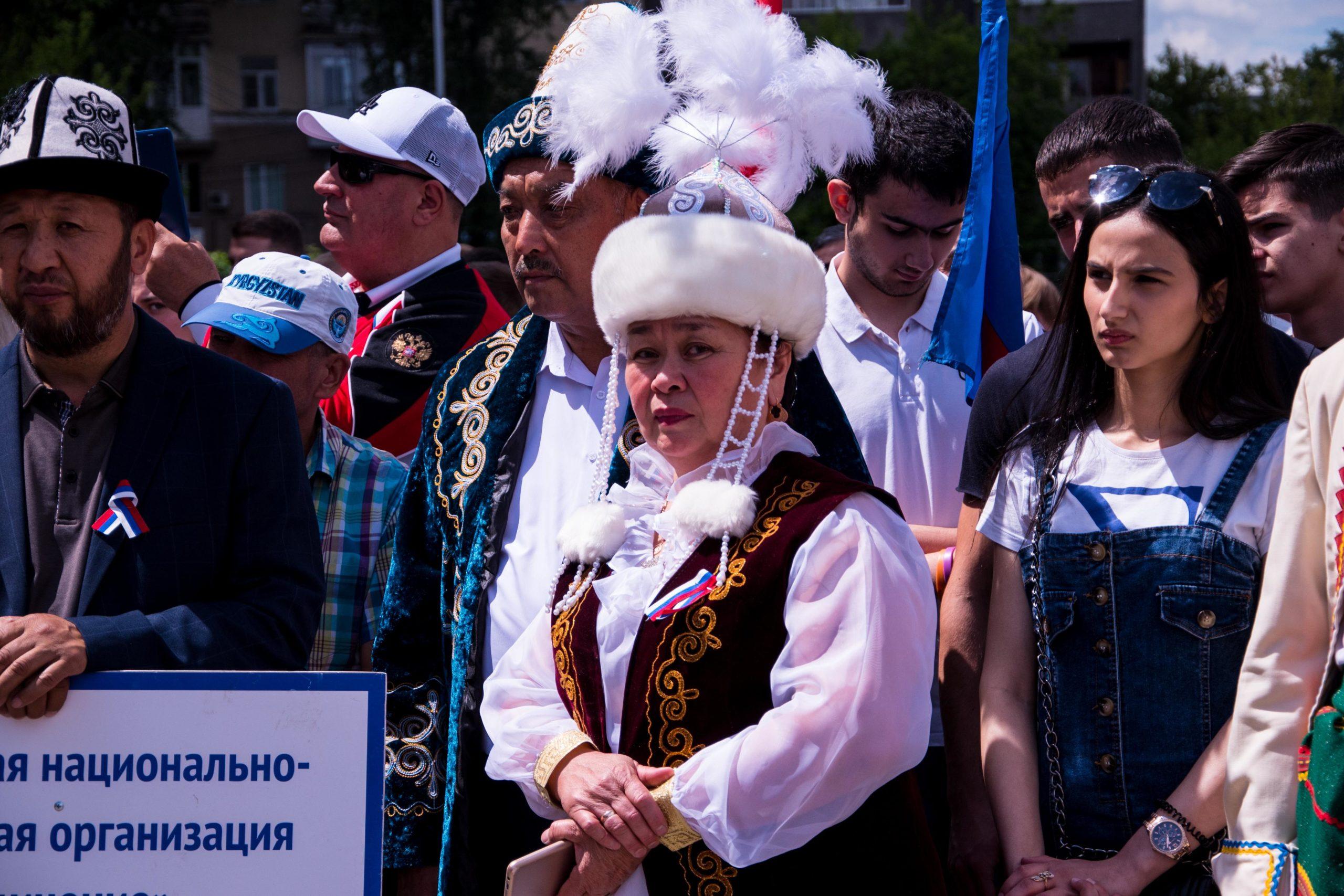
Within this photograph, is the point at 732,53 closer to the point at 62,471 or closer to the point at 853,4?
the point at 62,471

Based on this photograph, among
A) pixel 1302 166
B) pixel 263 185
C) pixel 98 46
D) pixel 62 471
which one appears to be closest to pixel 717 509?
pixel 62 471

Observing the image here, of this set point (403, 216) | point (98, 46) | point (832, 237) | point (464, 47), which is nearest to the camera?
point (403, 216)

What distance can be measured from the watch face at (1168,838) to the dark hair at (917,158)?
1.77 m

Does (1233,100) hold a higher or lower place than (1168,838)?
higher

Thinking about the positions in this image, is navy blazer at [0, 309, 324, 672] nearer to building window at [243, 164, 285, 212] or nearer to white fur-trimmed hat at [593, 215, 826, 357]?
white fur-trimmed hat at [593, 215, 826, 357]

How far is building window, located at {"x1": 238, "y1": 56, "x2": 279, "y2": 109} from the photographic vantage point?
3772 cm

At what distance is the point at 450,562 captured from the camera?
9.72ft

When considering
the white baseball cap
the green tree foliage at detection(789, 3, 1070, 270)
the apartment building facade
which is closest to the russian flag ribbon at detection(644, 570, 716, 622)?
the white baseball cap

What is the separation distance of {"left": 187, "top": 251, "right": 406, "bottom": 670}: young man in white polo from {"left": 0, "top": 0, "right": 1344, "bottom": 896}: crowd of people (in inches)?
11.6

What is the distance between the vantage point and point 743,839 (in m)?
2.15

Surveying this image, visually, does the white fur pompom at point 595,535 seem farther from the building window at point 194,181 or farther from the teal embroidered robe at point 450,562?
the building window at point 194,181

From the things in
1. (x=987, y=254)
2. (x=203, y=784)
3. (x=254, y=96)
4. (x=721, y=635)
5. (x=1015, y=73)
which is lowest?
(x=203, y=784)

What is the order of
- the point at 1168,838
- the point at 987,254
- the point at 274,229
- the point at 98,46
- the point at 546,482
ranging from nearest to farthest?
the point at 1168,838
the point at 546,482
the point at 987,254
the point at 274,229
the point at 98,46

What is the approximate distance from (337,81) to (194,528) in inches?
1495
